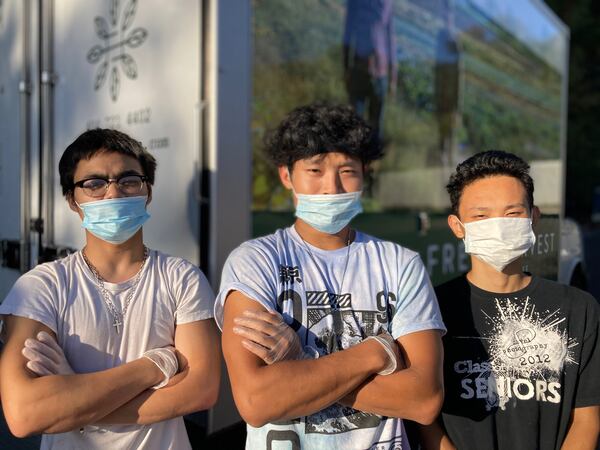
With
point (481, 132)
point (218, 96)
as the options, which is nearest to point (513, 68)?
point (481, 132)

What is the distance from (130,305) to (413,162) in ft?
9.20

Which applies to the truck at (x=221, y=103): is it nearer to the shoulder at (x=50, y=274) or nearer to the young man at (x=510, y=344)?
the shoulder at (x=50, y=274)

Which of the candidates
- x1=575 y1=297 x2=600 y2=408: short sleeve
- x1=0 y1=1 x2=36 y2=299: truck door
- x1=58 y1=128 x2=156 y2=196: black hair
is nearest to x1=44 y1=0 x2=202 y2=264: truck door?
x1=0 y1=1 x2=36 y2=299: truck door

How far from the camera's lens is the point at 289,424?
5.30 feet

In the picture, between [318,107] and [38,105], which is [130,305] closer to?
[318,107]

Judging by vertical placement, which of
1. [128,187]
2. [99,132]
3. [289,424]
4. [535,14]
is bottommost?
[289,424]

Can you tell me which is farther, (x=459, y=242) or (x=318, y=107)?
(x=459, y=242)

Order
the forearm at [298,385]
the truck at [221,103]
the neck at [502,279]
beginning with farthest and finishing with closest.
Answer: the truck at [221,103] → the neck at [502,279] → the forearm at [298,385]

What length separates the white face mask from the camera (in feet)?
5.86

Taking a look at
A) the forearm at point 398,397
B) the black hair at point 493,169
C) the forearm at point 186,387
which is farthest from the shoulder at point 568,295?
the forearm at point 186,387

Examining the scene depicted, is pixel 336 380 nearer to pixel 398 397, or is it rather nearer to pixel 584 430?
pixel 398 397

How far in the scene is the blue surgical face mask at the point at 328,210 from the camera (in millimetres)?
1769

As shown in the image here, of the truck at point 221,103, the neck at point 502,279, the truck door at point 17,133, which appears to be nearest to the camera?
the neck at point 502,279

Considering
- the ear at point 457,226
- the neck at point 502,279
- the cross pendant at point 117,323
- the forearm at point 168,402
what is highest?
the ear at point 457,226
